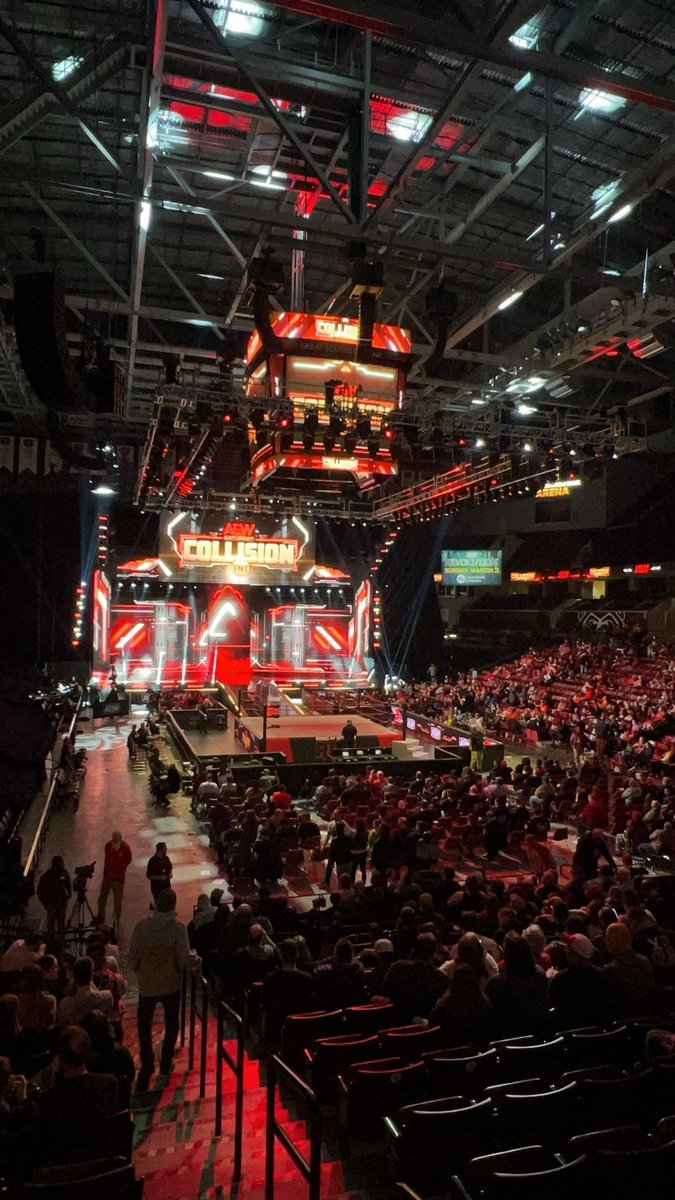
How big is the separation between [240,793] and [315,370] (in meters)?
7.69

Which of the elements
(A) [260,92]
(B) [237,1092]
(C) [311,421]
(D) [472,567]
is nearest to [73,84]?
(A) [260,92]

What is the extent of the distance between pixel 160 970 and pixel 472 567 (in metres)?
28.3

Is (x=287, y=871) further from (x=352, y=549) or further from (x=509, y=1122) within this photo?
(x=352, y=549)

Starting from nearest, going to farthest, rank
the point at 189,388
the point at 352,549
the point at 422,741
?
the point at 189,388 → the point at 422,741 → the point at 352,549

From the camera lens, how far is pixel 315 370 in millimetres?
10461

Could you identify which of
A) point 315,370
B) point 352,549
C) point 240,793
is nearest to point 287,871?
point 240,793

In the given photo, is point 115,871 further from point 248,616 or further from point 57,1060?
point 248,616

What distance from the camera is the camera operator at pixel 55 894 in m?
8.02

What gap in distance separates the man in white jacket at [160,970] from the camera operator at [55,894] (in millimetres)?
3147

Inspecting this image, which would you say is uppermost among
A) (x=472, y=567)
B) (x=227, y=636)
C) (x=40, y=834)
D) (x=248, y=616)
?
(x=472, y=567)

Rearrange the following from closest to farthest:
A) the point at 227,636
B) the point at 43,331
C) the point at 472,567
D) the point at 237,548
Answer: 1. the point at 43,331
2. the point at 237,548
3. the point at 227,636
4. the point at 472,567

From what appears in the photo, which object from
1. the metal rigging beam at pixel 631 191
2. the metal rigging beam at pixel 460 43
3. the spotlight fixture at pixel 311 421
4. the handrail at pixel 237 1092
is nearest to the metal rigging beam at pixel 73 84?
the metal rigging beam at pixel 460 43

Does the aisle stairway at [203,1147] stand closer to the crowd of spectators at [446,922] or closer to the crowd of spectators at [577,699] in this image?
the crowd of spectators at [446,922]

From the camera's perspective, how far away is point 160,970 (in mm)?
5199
